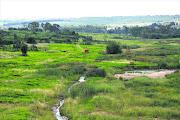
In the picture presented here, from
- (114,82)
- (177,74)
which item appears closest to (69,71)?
(114,82)

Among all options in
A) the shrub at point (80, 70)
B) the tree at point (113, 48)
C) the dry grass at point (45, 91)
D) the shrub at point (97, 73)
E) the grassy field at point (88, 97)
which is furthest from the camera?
the tree at point (113, 48)

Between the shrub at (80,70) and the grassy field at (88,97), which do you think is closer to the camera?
the grassy field at (88,97)

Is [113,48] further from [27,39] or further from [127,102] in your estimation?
[127,102]

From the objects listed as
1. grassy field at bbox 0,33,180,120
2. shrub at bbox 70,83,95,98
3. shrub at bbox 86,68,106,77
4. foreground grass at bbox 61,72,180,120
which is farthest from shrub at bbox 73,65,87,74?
shrub at bbox 70,83,95,98

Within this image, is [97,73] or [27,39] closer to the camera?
[97,73]

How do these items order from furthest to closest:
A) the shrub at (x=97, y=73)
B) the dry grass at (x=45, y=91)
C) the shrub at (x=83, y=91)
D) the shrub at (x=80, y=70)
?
the shrub at (x=80, y=70)
the shrub at (x=97, y=73)
the dry grass at (x=45, y=91)
the shrub at (x=83, y=91)

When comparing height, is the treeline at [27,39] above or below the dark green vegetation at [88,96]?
above

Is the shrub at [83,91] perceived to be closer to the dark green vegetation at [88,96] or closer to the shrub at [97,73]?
the dark green vegetation at [88,96]

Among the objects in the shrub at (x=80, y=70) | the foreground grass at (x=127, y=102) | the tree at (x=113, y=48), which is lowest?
the foreground grass at (x=127, y=102)

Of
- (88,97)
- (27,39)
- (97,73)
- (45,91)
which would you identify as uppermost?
(27,39)

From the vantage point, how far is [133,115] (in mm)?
26859

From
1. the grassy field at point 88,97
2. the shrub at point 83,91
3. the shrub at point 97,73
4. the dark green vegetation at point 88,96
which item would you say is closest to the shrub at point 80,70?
the dark green vegetation at point 88,96

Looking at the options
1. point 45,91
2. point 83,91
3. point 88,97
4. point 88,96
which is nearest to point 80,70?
point 83,91

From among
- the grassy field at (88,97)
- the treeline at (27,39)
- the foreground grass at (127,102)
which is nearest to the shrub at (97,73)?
the grassy field at (88,97)
